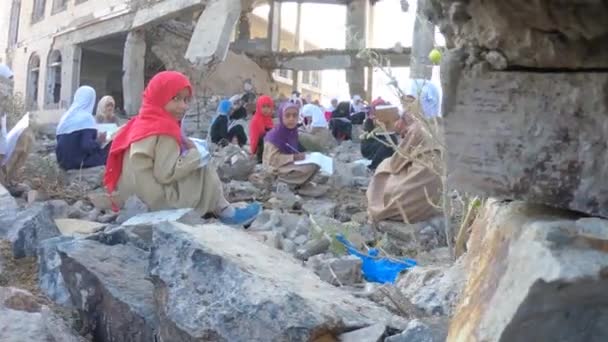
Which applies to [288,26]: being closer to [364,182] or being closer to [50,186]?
[364,182]

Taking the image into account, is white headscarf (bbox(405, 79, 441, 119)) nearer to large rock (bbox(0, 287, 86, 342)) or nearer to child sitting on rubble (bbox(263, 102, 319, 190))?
large rock (bbox(0, 287, 86, 342))

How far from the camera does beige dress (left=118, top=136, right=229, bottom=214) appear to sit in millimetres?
4172

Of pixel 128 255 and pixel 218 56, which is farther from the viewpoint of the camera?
pixel 218 56

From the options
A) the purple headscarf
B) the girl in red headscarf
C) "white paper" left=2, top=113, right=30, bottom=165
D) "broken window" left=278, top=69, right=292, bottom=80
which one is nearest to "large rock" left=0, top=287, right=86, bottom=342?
"white paper" left=2, top=113, right=30, bottom=165

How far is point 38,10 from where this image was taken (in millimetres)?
19031

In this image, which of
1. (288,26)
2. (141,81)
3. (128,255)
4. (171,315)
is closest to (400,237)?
(128,255)

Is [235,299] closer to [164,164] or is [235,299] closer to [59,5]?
[164,164]

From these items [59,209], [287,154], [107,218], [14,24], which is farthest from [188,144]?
[14,24]

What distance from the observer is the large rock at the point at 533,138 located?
101 cm

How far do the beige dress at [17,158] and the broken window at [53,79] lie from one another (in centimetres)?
1312

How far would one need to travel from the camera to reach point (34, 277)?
2.59 m

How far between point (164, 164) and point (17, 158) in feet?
5.84

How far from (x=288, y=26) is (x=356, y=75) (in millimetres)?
8447

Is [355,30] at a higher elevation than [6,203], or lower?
higher
